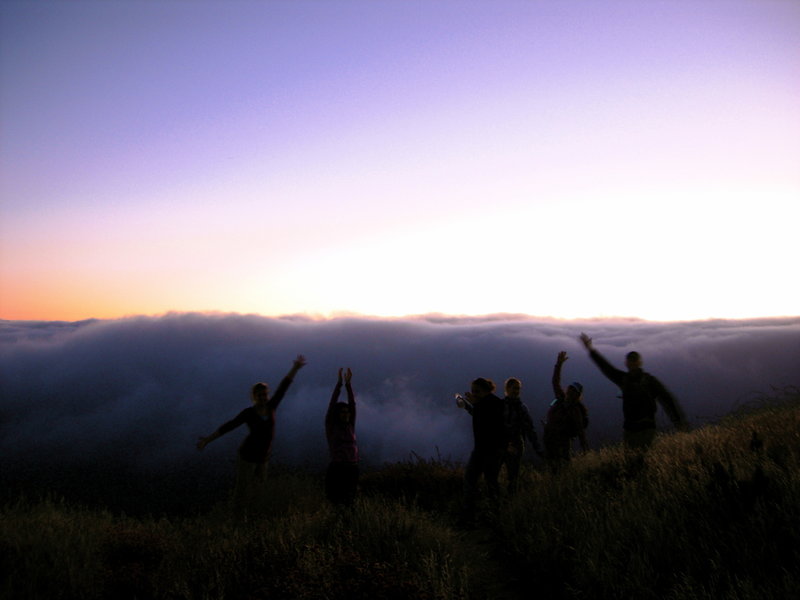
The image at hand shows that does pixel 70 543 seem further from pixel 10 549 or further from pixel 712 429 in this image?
pixel 712 429

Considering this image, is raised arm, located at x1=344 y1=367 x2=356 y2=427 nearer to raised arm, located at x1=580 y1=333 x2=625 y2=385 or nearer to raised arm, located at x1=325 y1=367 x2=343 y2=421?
raised arm, located at x1=325 y1=367 x2=343 y2=421

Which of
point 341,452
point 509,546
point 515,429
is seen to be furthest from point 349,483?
point 515,429

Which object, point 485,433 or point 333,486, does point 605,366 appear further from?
point 333,486

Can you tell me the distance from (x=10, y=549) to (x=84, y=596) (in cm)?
124

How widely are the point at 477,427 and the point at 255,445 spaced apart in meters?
2.82

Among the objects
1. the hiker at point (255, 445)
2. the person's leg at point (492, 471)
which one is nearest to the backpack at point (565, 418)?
the person's leg at point (492, 471)

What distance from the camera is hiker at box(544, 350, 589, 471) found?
27.4 ft

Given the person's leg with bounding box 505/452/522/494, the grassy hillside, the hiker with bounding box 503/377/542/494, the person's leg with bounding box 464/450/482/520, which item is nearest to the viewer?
the grassy hillside

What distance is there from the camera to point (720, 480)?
4980mm

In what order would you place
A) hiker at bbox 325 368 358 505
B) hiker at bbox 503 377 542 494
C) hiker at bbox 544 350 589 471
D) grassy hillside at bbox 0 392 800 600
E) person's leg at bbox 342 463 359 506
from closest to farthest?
grassy hillside at bbox 0 392 800 600 → hiker at bbox 325 368 358 505 → person's leg at bbox 342 463 359 506 → hiker at bbox 503 377 542 494 → hiker at bbox 544 350 589 471

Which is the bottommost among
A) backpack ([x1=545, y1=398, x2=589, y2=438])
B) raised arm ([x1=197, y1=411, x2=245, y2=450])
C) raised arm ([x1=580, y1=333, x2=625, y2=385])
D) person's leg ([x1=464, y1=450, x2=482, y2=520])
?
person's leg ([x1=464, y1=450, x2=482, y2=520])

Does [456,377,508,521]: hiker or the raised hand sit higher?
the raised hand

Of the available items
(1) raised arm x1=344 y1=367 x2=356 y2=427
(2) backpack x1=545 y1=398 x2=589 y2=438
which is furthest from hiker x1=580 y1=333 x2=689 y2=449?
(1) raised arm x1=344 y1=367 x2=356 y2=427

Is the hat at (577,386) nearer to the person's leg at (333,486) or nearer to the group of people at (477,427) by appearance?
the group of people at (477,427)
